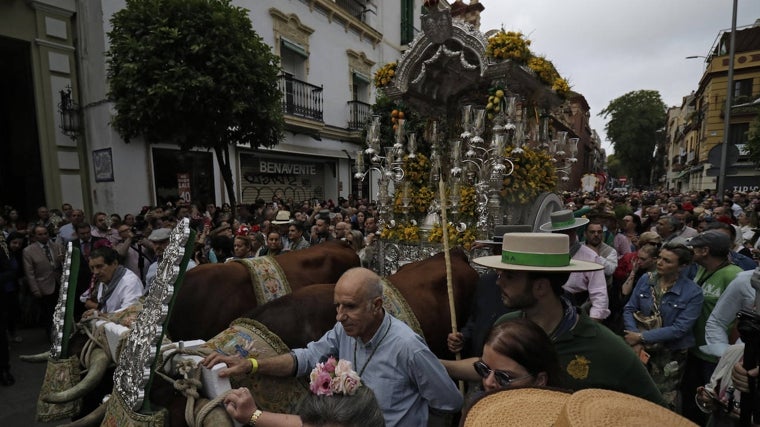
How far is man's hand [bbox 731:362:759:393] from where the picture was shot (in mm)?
2035

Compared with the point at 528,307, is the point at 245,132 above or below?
above

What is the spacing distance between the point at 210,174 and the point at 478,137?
10.1m

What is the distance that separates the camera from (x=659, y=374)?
319 centimetres

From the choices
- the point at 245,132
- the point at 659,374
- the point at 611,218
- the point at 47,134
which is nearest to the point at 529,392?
the point at 659,374

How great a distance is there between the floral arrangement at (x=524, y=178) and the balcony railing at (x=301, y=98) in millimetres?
10939

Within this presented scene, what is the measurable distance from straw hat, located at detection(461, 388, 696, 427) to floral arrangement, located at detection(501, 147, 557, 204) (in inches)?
179

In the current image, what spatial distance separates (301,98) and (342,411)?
51.9 ft

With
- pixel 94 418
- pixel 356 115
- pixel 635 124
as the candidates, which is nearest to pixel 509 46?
pixel 94 418

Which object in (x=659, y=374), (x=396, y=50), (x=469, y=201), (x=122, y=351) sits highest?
(x=396, y=50)

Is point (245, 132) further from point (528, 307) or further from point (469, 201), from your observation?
point (528, 307)

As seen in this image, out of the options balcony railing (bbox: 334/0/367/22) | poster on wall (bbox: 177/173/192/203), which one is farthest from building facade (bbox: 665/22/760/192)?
poster on wall (bbox: 177/173/192/203)

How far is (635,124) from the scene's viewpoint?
1932 inches

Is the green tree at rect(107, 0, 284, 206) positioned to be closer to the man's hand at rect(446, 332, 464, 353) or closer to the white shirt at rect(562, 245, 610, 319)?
the man's hand at rect(446, 332, 464, 353)

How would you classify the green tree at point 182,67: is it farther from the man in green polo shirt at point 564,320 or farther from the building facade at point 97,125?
the man in green polo shirt at point 564,320
